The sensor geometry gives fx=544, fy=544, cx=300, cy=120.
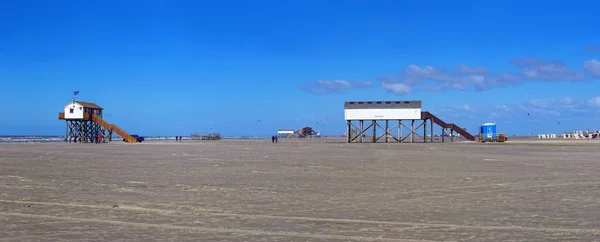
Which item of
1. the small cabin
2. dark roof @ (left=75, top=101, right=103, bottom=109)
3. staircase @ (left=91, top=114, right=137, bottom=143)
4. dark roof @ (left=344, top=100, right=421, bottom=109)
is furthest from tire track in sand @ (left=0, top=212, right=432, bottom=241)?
dark roof @ (left=75, top=101, right=103, bottom=109)

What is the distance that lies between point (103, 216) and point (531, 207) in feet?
28.6

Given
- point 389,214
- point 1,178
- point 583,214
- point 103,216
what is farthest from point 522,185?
point 1,178

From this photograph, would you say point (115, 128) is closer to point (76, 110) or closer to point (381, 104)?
point (76, 110)

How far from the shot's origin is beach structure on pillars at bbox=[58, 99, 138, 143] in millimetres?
88144

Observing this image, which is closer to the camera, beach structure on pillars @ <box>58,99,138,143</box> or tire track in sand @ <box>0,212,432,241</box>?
tire track in sand @ <box>0,212,432,241</box>

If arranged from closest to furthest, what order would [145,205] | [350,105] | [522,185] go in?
[145,205]
[522,185]
[350,105]

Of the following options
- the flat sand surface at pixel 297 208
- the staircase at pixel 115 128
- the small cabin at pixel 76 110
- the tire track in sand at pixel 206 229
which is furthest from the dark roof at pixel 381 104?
the tire track in sand at pixel 206 229

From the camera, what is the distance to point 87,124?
92250mm

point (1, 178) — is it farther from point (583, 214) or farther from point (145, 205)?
point (583, 214)

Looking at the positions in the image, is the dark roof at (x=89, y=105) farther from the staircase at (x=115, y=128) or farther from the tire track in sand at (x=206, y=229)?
the tire track in sand at (x=206, y=229)

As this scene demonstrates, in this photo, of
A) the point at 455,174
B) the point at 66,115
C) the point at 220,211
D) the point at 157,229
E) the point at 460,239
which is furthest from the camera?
the point at 66,115

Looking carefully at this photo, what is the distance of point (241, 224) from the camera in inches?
372

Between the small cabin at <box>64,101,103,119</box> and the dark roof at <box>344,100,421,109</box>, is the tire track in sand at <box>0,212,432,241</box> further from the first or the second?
the small cabin at <box>64,101,103,119</box>

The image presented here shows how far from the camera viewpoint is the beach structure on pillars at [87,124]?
289 feet
